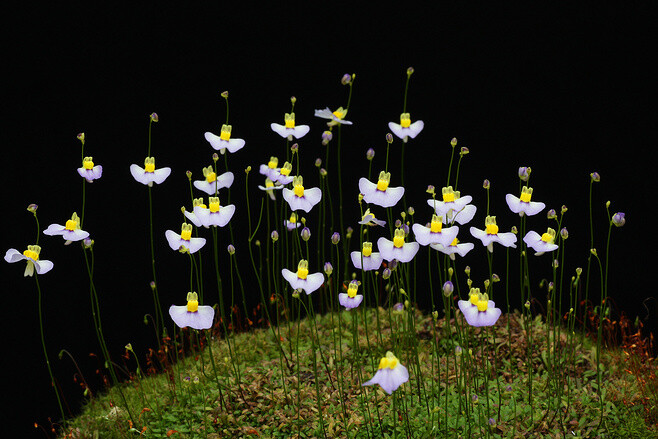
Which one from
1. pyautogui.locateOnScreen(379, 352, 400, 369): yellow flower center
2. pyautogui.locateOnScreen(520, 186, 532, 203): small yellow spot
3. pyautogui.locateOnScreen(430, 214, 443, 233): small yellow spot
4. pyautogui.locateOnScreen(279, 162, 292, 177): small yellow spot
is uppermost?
pyautogui.locateOnScreen(279, 162, 292, 177): small yellow spot

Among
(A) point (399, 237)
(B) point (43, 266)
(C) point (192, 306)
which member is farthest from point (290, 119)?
(B) point (43, 266)

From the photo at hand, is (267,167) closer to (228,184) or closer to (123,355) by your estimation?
(228,184)

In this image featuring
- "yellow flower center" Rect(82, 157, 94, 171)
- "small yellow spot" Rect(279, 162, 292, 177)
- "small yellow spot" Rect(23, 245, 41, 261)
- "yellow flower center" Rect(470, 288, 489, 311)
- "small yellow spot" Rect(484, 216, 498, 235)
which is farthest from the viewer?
"small yellow spot" Rect(279, 162, 292, 177)

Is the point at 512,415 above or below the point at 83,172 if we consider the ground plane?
below


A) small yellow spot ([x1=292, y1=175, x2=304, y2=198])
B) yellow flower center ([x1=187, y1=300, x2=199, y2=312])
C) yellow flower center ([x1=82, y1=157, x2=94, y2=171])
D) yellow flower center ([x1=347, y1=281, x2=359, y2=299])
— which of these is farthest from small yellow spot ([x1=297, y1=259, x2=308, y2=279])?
yellow flower center ([x1=82, y1=157, x2=94, y2=171])

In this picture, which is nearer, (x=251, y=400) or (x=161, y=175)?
(x=161, y=175)

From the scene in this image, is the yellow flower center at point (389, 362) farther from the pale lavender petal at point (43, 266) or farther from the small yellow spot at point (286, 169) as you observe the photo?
the pale lavender petal at point (43, 266)

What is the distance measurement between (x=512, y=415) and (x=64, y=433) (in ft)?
7.95

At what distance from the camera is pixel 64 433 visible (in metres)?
3.64

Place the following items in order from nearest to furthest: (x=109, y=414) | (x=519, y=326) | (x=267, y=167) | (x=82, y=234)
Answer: (x=82, y=234)
(x=267, y=167)
(x=109, y=414)
(x=519, y=326)

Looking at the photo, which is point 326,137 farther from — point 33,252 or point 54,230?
point 33,252

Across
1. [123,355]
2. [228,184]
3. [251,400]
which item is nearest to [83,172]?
[228,184]

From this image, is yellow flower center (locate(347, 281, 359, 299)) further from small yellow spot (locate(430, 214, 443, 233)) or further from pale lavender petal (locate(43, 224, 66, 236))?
pale lavender petal (locate(43, 224, 66, 236))

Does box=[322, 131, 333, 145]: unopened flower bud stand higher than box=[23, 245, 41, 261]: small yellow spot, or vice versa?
box=[322, 131, 333, 145]: unopened flower bud
